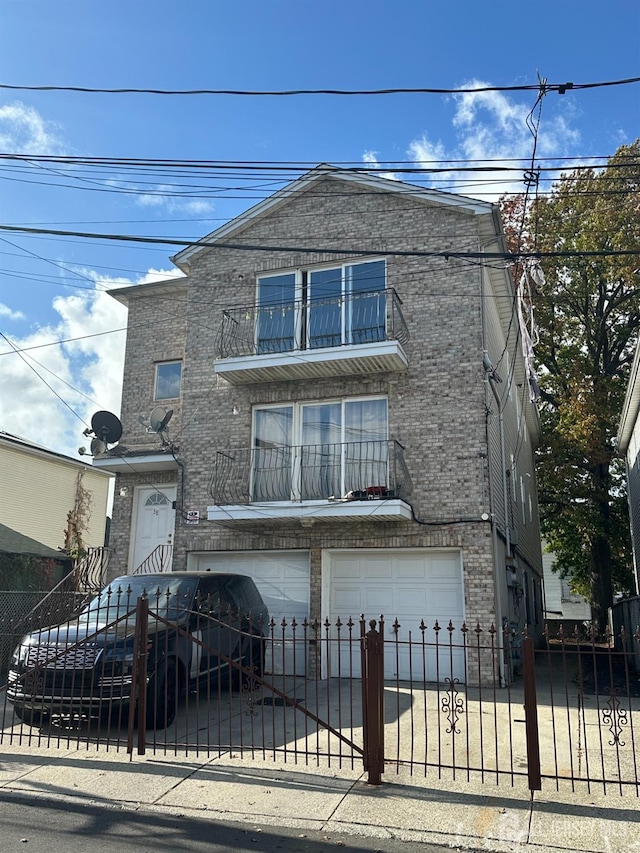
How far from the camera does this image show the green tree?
2195cm

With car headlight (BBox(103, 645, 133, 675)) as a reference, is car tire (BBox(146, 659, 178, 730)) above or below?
below

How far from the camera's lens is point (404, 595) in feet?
40.9

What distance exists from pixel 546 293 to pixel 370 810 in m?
22.5

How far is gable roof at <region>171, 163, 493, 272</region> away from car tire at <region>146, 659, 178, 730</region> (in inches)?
297

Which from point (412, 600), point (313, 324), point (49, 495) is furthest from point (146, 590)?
point (49, 495)

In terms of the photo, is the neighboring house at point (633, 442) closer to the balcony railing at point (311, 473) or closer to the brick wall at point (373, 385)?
the brick wall at point (373, 385)

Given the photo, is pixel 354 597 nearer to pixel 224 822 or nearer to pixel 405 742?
pixel 405 742

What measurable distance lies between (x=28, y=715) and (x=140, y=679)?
201cm

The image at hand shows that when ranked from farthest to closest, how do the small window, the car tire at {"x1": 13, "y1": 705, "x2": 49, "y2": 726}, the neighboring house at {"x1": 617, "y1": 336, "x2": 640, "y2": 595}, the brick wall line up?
the small window → the neighboring house at {"x1": 617, "y1": 336, "x2": 640, "y2": 595} → the brick wall → the car tire at {"x1": 13, "y1": 705, "x2": 49, "y2": 726}

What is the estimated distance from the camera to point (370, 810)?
5395mm

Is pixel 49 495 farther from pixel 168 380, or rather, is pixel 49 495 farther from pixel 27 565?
pixel 168 380

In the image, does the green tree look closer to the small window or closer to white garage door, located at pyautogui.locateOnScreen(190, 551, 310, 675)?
white garage door, located at pyautogui.locateOnScreen(190, 551, 310, 675)

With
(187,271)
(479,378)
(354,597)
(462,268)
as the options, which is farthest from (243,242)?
(354,597)

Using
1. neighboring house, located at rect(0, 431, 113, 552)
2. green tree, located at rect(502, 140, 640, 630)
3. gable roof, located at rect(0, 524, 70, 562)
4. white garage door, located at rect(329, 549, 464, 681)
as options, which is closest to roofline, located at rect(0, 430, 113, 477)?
neighboring house, located at rect(0, 431, 113, 552)
